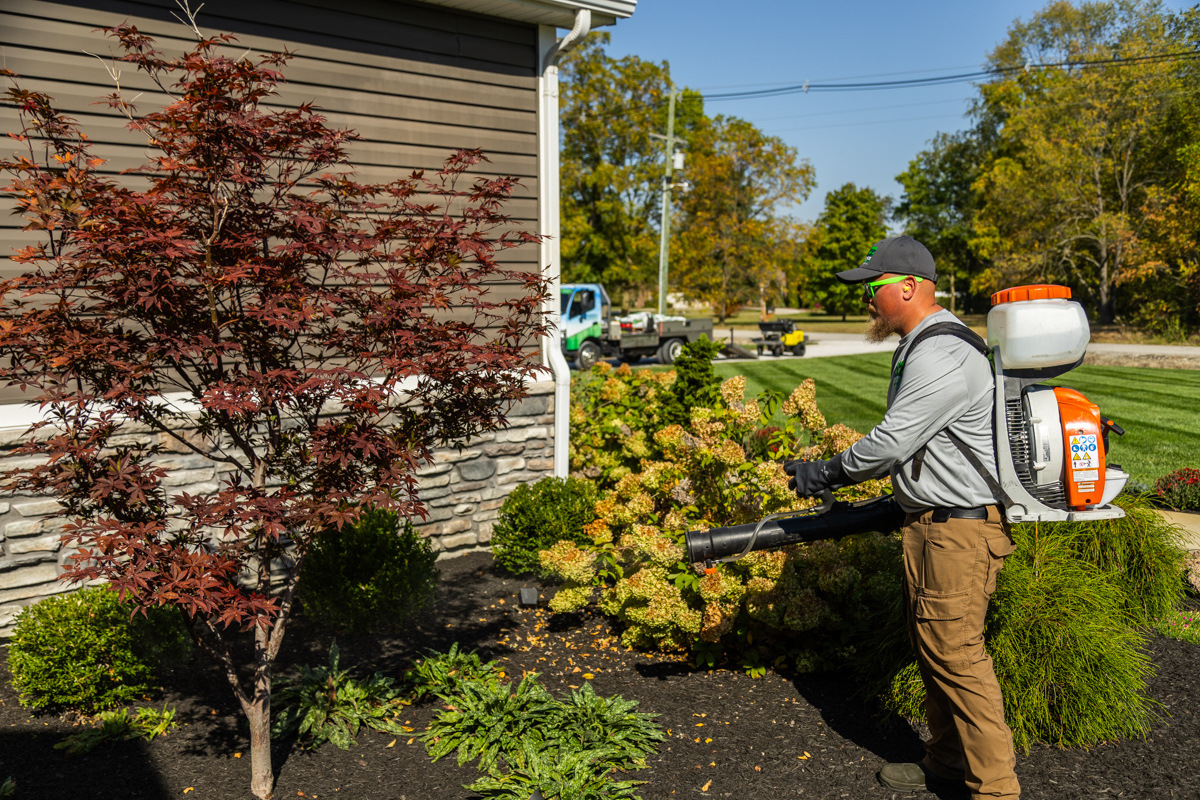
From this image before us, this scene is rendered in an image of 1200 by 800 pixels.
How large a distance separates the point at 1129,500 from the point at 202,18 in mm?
6266

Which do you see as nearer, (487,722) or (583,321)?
(487,722)

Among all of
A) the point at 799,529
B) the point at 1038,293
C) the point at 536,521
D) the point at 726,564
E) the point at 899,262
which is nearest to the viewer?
the point at 1038,293

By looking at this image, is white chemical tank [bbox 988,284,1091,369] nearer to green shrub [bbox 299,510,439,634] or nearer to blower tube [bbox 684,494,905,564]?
blower tube [bbox 684,494,905,564]

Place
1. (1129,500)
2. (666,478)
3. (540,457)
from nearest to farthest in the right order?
1. (1129,500)
2. (666,478)
3. (540,457)

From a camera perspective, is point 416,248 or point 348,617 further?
point 348,617

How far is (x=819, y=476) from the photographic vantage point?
2969 millimetres

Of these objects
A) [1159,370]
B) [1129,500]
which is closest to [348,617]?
[1129,500]

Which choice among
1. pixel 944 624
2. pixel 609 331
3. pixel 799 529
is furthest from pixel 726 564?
pixel 609 331

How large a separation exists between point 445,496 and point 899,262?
4.04m

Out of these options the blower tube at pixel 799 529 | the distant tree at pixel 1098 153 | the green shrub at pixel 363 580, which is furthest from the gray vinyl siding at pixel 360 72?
the distant tree at pixel 1098 153

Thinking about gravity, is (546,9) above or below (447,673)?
→ above

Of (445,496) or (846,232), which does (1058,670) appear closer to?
(445,496)

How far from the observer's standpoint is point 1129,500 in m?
4.36

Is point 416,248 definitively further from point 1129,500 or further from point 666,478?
point 1129,500
